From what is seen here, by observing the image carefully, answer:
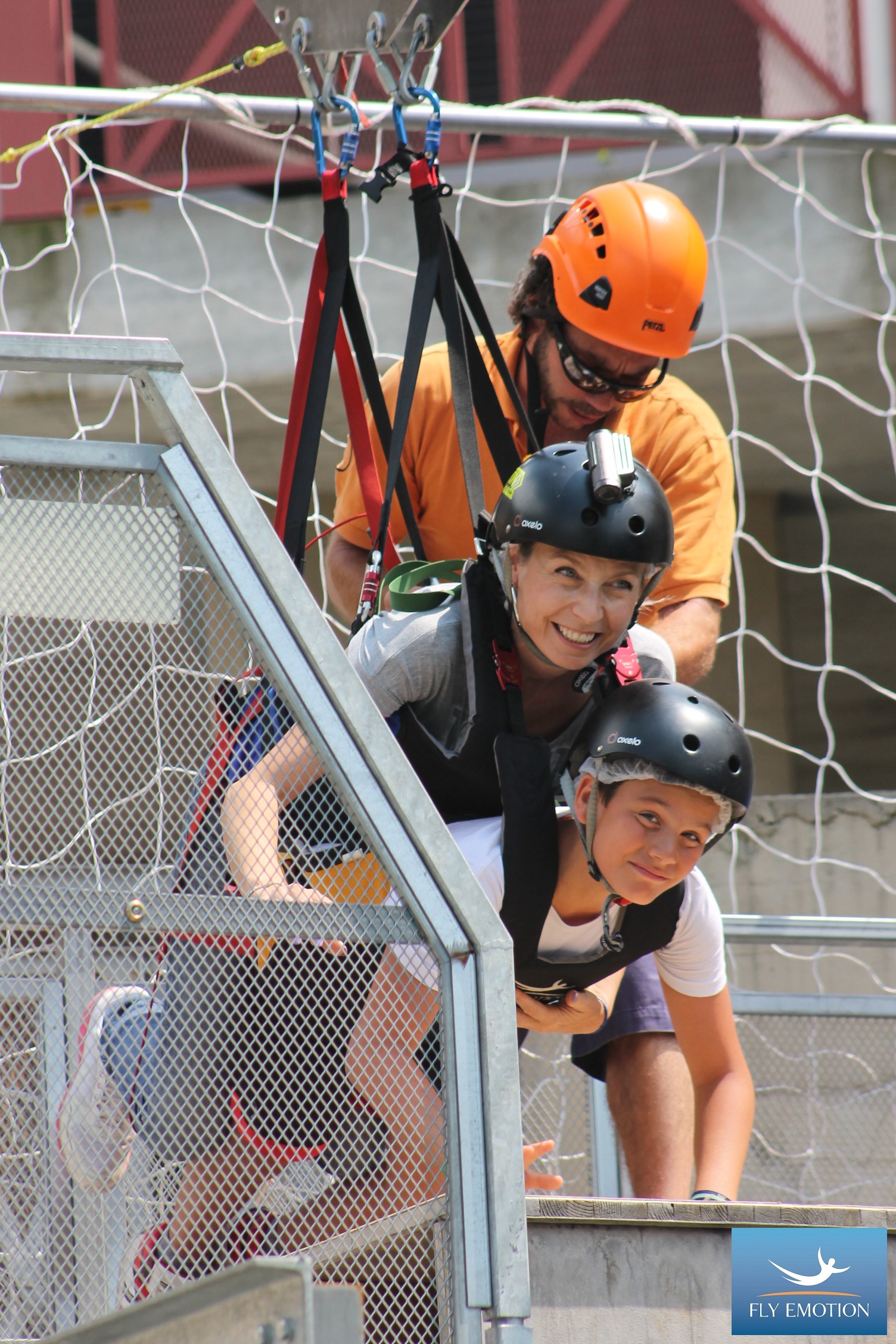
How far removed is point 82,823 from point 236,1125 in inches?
13.8

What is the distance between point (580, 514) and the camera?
2295 mm

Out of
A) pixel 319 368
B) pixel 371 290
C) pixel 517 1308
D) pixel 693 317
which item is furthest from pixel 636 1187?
pixel 371 290

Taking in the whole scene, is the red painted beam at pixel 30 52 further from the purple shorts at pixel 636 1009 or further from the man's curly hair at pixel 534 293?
the purple shorts at pixel 636 1009

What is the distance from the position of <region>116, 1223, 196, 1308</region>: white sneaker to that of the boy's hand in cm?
79

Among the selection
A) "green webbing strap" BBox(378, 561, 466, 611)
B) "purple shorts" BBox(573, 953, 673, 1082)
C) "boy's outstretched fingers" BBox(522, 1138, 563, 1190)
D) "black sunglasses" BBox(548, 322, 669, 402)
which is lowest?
"boy's outstretched fingers" BBox(522, 1138, 563, 1190)

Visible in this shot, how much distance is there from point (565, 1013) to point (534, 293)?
1553 mm

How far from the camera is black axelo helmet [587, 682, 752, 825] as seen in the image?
2242mm

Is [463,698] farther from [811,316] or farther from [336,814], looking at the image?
[811,316]

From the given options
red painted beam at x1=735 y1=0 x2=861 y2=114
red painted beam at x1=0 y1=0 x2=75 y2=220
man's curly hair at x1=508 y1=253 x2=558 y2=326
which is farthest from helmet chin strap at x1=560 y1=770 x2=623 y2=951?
red painted beam at x1=0 y1=0 x2=75 y2=220

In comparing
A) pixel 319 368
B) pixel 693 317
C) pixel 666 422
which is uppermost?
pixel 693 317

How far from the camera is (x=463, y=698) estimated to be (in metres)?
2.30

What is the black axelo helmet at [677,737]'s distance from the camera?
224cm

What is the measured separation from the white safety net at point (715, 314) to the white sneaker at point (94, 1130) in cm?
255

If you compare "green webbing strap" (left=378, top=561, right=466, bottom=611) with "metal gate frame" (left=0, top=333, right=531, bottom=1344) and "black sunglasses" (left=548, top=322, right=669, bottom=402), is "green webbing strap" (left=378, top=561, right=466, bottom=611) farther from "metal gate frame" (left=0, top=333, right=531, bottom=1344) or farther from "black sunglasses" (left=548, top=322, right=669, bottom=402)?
"metal gate frame" (left=0, top=333, right=531, bottom=1344)
